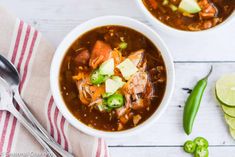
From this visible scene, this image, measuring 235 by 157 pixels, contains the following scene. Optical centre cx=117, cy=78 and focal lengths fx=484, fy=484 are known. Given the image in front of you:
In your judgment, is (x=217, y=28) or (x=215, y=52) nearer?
(x=217, y=28)

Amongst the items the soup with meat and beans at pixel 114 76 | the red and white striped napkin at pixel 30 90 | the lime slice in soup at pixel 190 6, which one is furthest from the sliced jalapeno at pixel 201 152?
the lime slice in soup at pixel 190 6

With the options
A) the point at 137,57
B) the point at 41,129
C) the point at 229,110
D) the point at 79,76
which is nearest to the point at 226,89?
the point at 229,110

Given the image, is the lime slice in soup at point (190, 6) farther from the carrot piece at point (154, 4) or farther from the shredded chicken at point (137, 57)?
the shredded chicken at point (137, 57)

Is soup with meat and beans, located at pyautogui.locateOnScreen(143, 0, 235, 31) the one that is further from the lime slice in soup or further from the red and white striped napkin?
the red and white striped napkin

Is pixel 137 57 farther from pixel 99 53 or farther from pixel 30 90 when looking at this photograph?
pixel 30 90

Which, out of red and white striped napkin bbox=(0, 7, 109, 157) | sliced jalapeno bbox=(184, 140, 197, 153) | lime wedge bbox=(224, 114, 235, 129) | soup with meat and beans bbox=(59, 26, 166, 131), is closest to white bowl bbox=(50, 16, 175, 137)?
soup with meat and beans bbox=(59, 26, 166, 131)

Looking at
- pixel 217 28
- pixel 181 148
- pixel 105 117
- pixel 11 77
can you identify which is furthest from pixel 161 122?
pixel 11 77

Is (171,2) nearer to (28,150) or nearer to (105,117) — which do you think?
(105,117)
